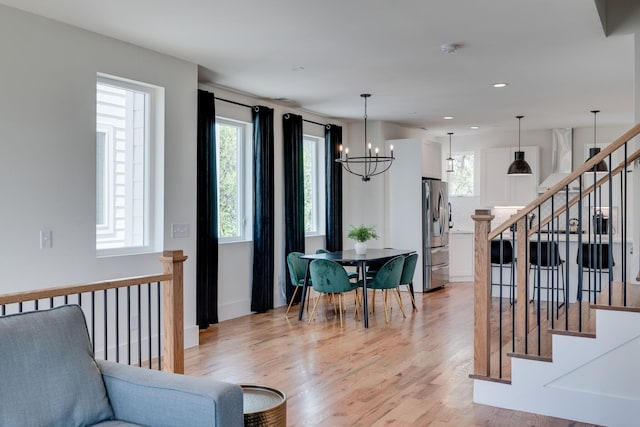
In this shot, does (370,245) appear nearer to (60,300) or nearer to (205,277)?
(205,277)

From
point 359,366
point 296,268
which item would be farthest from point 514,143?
point 359,366

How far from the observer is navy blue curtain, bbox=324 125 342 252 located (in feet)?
27.3

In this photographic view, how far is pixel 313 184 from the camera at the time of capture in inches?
329

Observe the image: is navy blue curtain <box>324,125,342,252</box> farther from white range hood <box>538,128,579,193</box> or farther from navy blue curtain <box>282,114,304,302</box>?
white range hood <box>538,128,579,193</box>

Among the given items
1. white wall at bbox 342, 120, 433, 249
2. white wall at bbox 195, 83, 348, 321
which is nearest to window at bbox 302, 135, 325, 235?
white wall at bbox 342, 120, 433, 249

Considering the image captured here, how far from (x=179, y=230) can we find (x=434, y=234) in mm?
4832

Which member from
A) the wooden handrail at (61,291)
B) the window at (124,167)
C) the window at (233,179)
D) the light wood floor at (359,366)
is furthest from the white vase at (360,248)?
the wooden handrail at (61,291)

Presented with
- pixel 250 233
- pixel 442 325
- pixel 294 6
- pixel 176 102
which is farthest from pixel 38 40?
pixel 442 325

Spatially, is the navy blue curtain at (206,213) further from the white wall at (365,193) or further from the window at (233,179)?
the white wall at (365,193)

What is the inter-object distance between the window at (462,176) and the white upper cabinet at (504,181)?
40 centimetres

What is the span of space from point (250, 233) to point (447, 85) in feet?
9.64

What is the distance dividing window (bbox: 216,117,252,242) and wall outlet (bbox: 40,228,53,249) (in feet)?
8.52

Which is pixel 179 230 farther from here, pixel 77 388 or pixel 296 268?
pixel 77 388

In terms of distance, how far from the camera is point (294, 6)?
3.76 meters
